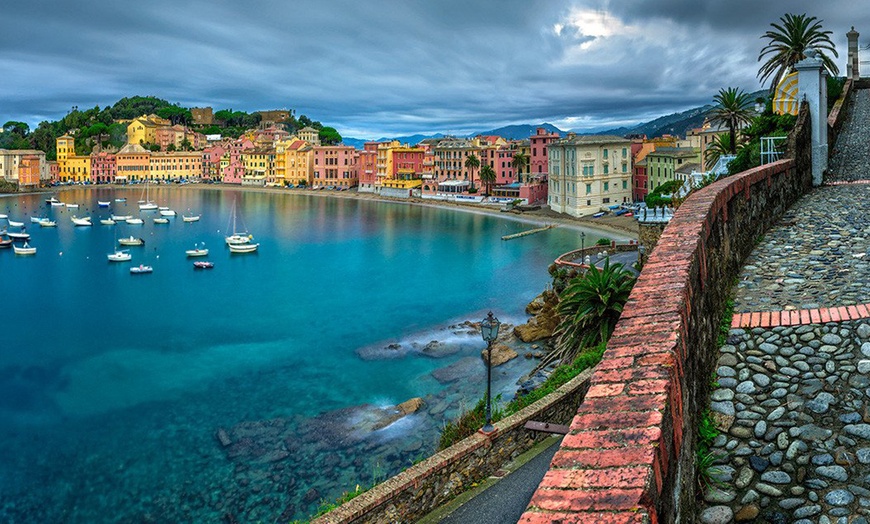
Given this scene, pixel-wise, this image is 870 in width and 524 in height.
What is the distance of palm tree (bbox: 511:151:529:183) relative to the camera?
3684 inches

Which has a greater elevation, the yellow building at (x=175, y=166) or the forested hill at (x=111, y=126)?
the forested hill at (x=111, y=126)

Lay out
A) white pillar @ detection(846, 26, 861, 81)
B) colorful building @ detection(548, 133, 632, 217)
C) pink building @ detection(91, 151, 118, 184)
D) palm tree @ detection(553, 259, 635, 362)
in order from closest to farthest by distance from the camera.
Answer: palm tree @ detection(553, 259, 635, 362) < white pillar @ detection(846, 26, 861, 81) < colorful building @ detection(548, 133, 632, 217) < pink building @ detection(91, 151, 118, 184)

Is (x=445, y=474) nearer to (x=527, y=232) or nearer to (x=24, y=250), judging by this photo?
(x=527, y=232)

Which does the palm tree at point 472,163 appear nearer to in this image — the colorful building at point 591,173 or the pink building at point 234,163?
the colorful building at point 591,173

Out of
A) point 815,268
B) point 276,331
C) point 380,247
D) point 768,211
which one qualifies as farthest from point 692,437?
point 380,247

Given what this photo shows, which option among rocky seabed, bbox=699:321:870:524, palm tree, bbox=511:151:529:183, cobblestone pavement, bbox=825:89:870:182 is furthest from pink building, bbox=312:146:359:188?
rocky seabed, bbox=699:321:870:524

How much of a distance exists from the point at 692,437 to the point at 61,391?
2792 cm

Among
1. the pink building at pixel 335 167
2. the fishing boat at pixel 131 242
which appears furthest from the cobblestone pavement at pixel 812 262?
the pink building at pixel 335 167

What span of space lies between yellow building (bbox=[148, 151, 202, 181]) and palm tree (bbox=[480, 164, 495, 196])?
256 feet

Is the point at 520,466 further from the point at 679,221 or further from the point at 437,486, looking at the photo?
the point at 679,221

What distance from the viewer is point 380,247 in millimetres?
64625

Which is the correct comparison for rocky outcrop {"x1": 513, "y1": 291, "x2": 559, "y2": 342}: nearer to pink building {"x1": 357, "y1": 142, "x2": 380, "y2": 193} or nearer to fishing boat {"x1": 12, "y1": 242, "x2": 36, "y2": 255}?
fishing boat {"x1": 12, "y1": 242, "x2": 36, "y2": 255}

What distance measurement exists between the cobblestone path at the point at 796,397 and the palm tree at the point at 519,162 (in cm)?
8666

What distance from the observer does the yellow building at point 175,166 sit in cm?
14825
